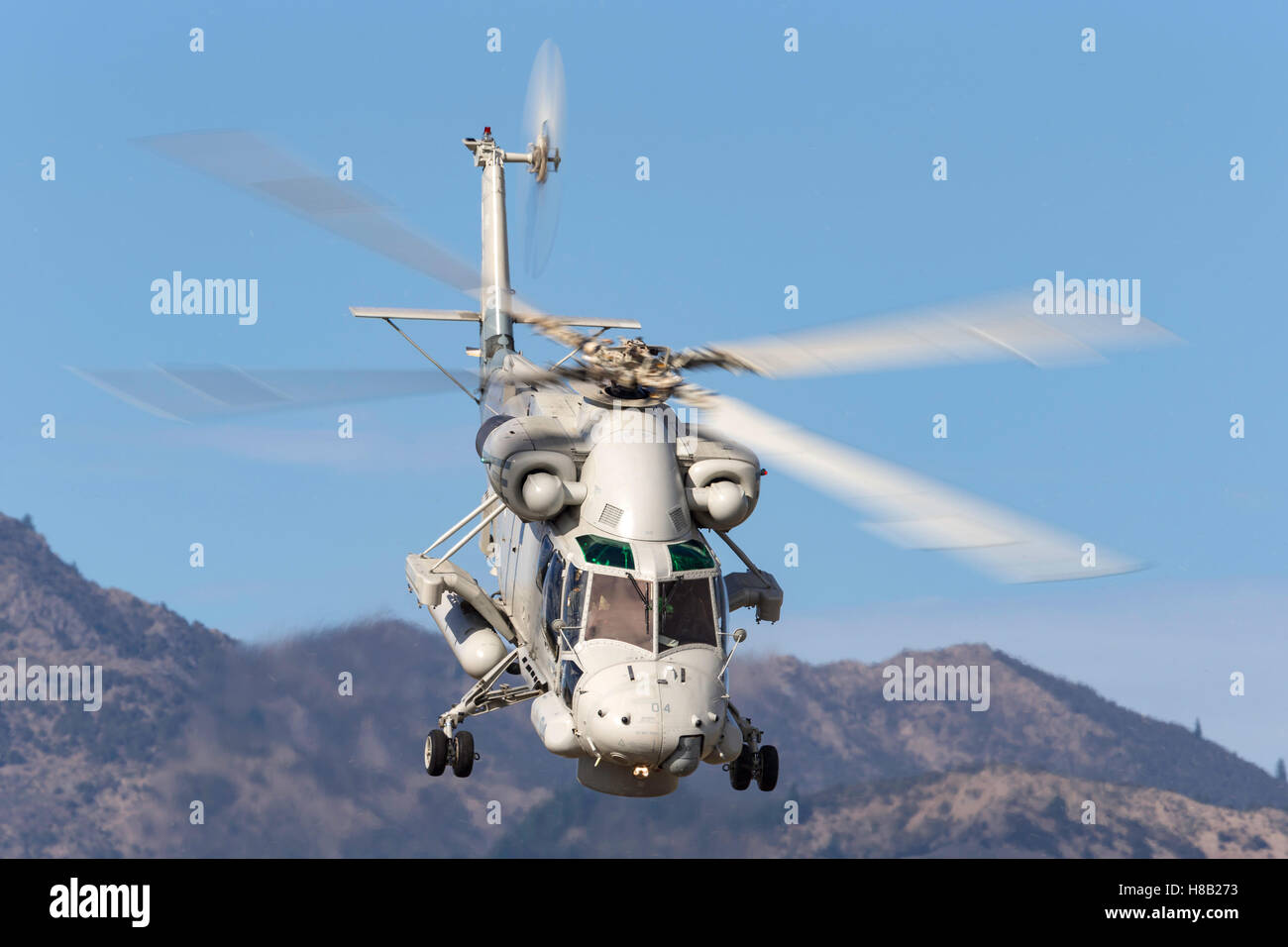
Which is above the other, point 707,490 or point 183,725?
point 707,490

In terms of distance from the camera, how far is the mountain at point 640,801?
7781cm

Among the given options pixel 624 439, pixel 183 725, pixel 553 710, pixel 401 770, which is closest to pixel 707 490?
pixel 624 439

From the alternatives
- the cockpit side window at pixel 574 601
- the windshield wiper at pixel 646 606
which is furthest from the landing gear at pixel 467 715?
the windshield wiper at pixel 646 606

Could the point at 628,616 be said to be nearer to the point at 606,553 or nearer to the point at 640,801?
the point at 606,553

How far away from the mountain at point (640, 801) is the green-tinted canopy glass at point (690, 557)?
2557cm

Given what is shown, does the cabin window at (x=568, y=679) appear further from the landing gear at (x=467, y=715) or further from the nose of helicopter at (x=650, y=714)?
the landing gear at (x=467, y=715)

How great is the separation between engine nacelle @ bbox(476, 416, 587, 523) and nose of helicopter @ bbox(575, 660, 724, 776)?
2.79m

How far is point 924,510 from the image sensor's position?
17328mm

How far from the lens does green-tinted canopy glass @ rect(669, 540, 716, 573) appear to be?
2122 centimetres

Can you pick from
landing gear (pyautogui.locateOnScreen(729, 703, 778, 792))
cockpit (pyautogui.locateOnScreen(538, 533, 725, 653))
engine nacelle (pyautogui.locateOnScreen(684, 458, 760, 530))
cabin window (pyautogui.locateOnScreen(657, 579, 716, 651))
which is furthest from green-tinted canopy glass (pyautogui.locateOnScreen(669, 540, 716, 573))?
landing gear (pyautogui.locateOnScreen(729, 703, 778, 792))
